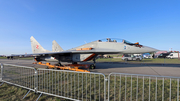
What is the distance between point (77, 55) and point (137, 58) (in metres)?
19.1

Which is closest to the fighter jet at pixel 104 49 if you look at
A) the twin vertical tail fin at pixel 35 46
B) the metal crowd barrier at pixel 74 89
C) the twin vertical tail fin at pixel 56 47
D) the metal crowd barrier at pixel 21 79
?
the twin vertical tail fin at pixel 56 47

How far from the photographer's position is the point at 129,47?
8.66 m

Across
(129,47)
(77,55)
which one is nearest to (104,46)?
(129,47)

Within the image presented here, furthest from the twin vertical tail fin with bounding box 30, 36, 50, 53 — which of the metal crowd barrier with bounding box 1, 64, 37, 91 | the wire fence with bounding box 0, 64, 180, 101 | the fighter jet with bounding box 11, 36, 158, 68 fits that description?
the wire fence with bounding box 0, 64, 180, 101

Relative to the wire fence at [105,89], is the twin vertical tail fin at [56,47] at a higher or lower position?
higher

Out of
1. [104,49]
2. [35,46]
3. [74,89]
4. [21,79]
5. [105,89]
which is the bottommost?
[21,79]

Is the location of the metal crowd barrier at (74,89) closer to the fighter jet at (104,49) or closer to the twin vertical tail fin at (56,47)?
the fighter jet at (104,49)

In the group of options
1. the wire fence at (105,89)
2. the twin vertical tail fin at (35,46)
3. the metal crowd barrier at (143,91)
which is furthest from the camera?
the twin vertical tail fin at (35,46)

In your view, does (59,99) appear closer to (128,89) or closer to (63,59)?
(128,89)

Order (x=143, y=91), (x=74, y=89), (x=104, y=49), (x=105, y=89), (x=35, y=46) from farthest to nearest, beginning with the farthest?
(x=35, y=46) < (x=104, y=49) < (x=74, y=89) < (x=105, y=89) < (x=143, y=91)

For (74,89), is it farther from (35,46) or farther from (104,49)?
(35,46)

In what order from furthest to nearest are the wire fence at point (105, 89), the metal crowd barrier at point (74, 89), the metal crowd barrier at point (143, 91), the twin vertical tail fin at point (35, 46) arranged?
the twin vertical tail fin at point (35, 46), the metal crowd barrier at point (74, 89), the wire fence at point (105, 89), the metal crowd barrier at point (143, 91)

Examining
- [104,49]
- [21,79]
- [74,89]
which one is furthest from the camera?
[104,49]

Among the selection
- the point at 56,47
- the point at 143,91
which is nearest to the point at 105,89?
the point at 143,91
